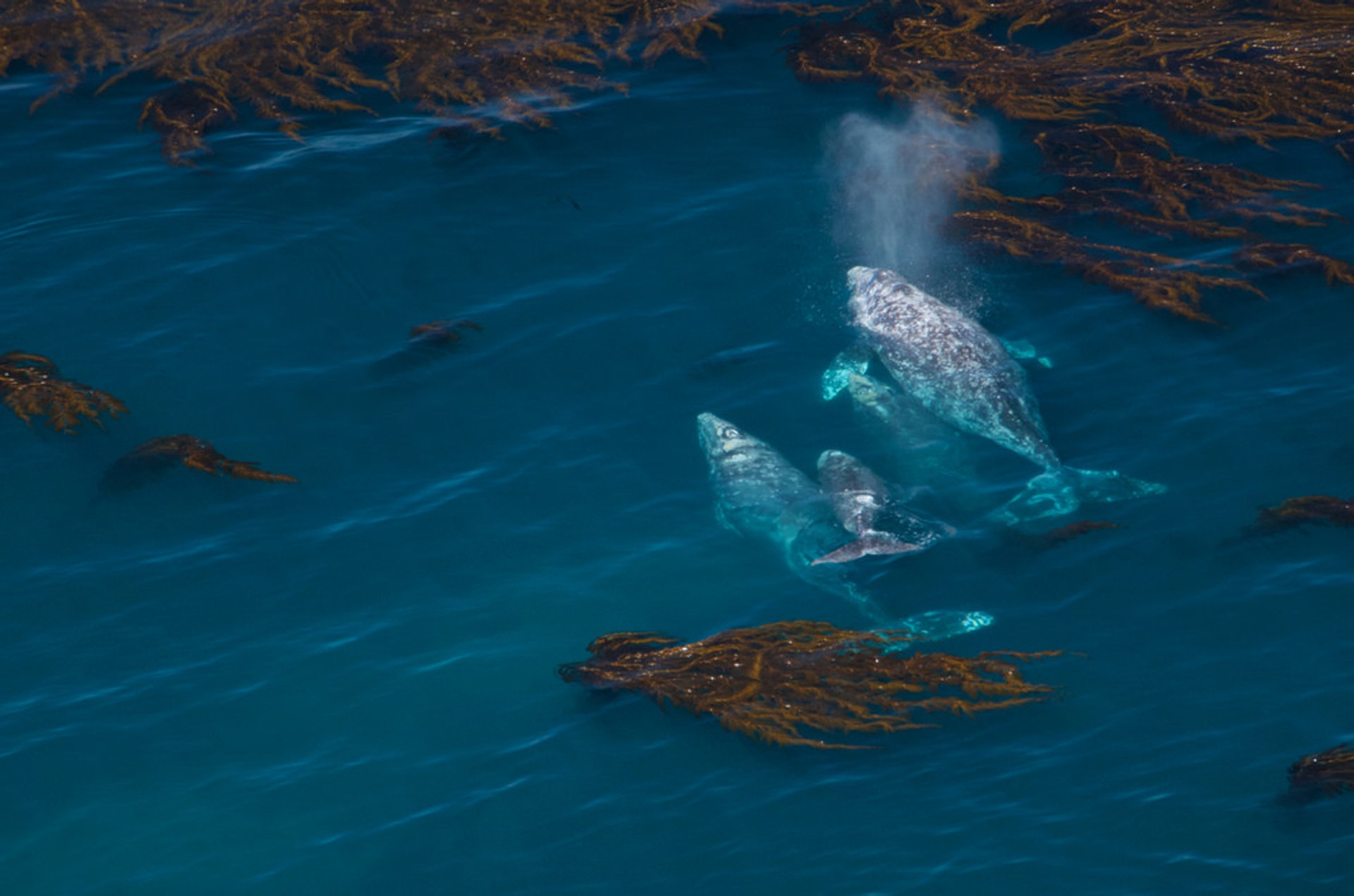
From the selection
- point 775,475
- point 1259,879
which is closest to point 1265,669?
point 1259,879

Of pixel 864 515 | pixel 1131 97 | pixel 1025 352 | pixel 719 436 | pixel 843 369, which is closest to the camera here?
pixel 864 515

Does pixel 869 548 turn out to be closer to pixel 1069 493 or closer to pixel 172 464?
pixel 1069 493

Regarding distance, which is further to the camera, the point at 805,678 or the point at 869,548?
the point at 869,548

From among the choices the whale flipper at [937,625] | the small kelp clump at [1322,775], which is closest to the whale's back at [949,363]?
the whale flipper at [937,625]

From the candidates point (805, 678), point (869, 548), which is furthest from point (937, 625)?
point (805, 678)

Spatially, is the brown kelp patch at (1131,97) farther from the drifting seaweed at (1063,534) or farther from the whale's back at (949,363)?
the drifting seaweed at (1063,534)
